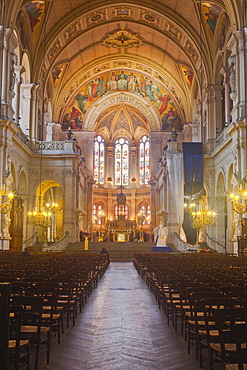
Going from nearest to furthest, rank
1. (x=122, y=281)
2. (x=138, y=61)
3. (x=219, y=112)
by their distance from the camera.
→ 1. (x=122, y=281)
2. (x=219, y=112)
3. (x=138, y=61)

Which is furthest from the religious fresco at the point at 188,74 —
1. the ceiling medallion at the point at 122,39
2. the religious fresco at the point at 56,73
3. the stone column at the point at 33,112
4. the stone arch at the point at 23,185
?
the stone arch at the point at 23,185

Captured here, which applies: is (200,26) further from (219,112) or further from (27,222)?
(27,222)

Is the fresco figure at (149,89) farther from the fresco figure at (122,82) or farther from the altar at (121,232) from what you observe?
the altar at (121,232)

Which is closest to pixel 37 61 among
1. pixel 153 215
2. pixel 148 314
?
pixel 153 215

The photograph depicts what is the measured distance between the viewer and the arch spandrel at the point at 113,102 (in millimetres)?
44312

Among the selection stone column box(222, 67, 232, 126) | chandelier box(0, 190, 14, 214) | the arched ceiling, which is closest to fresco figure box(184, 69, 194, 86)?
the arched ceiling

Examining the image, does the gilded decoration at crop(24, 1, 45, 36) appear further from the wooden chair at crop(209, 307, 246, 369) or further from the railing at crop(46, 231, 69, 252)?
the wooden chair at crop(209, 307, 246, 369)

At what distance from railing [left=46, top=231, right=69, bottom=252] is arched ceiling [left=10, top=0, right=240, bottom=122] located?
11424 millimetres

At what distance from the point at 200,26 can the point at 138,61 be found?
11.2 metres

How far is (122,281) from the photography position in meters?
16.1

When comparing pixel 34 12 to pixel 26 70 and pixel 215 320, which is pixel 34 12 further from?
pixel 215 320

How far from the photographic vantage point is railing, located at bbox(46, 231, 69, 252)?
95.8 feet

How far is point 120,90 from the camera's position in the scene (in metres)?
44.7

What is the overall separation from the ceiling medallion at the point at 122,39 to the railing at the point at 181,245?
16887 mm
